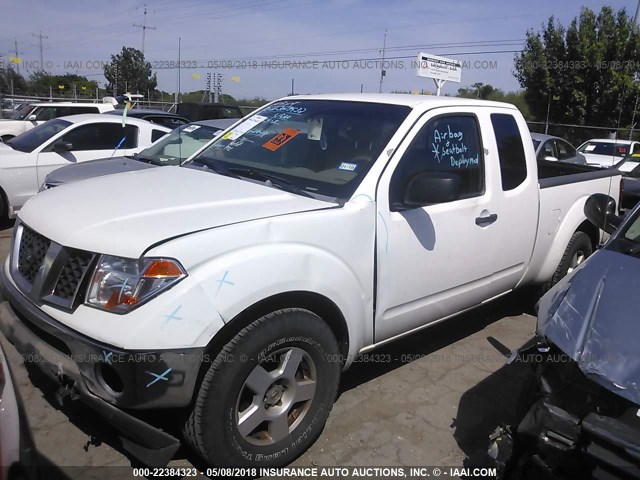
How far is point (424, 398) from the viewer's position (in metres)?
3.61

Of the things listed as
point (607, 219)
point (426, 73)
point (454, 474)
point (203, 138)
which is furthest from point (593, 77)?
point (454, 474)

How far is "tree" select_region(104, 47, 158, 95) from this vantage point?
4588 cm

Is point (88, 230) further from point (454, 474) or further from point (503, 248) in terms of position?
point (503, 248)

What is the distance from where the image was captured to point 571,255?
4797mm

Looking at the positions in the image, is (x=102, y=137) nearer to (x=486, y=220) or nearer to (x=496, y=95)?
(x=486, y=220)

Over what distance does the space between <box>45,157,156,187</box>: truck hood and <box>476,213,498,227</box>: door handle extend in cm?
426

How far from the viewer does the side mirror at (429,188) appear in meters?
3.00

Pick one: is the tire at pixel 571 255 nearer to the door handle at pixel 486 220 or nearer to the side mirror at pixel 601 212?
the side mirror at pixel 601 212

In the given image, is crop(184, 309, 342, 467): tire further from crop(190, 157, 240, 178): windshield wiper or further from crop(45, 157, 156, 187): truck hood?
crop(45, 157, 156, 187): truck hood

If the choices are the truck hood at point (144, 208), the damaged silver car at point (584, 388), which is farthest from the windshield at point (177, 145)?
the damaged silver car at point (584, 388)

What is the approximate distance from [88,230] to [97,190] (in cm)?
64

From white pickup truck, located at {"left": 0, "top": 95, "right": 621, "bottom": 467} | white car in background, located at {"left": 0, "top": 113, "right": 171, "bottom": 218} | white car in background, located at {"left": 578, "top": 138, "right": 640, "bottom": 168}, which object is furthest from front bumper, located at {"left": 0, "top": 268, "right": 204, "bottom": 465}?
white car in background, located at {"left": 578, "top": 138, "right": 640, "bottom": 168}

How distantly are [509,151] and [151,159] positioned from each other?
181 inches

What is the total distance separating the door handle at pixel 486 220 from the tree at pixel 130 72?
45.8 m
